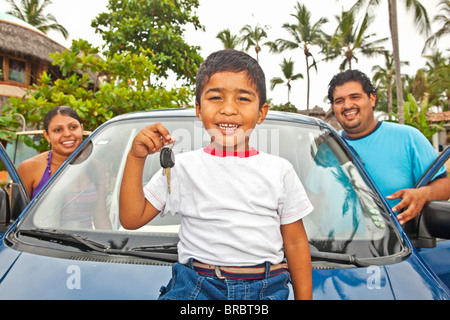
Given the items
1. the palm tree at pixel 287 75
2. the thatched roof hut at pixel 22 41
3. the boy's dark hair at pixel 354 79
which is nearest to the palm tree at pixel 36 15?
the thatched roof hut at pixel 22 41

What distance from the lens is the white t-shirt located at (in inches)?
48.7

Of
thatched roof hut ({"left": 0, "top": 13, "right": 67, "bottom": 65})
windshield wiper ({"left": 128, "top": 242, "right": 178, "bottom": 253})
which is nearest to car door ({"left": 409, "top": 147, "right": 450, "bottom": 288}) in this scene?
windshield wiper ({"left": 128, "top": 242, "right": 178, "bottom": 253})

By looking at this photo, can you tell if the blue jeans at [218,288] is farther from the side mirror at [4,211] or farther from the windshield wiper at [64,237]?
the side mirror at [4,211]

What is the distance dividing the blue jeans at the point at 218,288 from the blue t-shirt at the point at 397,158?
61.5 inches

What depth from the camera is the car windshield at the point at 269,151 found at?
1516 mm

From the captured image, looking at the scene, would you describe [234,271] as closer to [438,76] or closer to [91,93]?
[91,93]

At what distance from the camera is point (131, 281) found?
1.28 meters

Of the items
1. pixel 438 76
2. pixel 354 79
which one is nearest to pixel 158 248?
pixel 354 79

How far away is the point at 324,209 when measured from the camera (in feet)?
5.72

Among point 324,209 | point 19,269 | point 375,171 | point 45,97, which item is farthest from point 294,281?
A: point 45,97

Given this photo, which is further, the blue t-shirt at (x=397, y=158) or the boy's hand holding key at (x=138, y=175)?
the blue t-shirt at (x=397, y=158)

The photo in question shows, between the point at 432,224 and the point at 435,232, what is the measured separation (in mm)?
36
